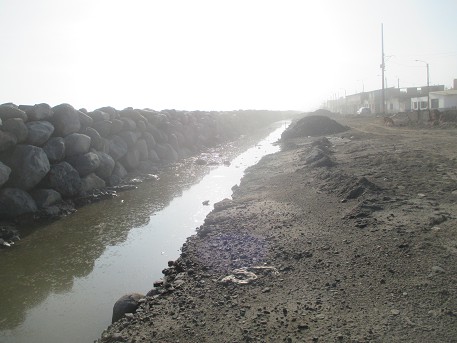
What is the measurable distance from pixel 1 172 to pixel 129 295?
233 inches

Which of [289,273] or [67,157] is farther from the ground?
[67,157]

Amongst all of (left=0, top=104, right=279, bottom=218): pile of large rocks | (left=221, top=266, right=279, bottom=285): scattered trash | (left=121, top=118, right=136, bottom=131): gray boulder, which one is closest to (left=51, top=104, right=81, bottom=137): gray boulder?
(left=0, top=104, right=279, bottom=218): pile of large rocks

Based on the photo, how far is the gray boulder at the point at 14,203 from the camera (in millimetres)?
8703

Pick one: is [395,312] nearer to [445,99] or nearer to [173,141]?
[173,141]

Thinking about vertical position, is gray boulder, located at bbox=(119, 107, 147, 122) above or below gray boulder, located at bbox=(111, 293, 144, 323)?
above

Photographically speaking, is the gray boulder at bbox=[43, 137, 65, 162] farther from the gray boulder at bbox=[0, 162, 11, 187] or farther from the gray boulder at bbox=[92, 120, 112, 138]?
the gray boulder at bbox=[92, 120, 112, 138]

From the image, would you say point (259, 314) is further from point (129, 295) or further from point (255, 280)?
point (129, 295)

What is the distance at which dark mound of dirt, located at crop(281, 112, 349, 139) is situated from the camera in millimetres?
26516

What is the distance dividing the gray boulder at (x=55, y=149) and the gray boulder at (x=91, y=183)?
1.04 metres

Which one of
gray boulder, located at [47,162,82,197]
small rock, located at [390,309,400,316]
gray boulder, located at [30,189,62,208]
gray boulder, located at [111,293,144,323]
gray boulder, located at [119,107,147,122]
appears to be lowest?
gray boulder, located at [111,293,144,323]

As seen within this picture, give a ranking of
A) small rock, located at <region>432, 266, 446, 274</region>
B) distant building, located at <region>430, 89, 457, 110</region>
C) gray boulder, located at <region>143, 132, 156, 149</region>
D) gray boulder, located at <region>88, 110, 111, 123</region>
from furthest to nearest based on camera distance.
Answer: distant building, located at <region>430, 89, 457, 110</region>, gray boulder, located at <region>143, 132, 156, 149</region>, gray boulder, located at <region>88, 110, 111, 123</region>, small rock, located at <region>432, 266, 446, 274</region>

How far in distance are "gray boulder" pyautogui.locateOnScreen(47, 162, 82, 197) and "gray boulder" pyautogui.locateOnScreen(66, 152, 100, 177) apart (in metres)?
0.51

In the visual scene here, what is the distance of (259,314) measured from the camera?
12.5 feet

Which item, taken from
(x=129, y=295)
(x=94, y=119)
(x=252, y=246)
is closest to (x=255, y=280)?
(x=252, y=246)
